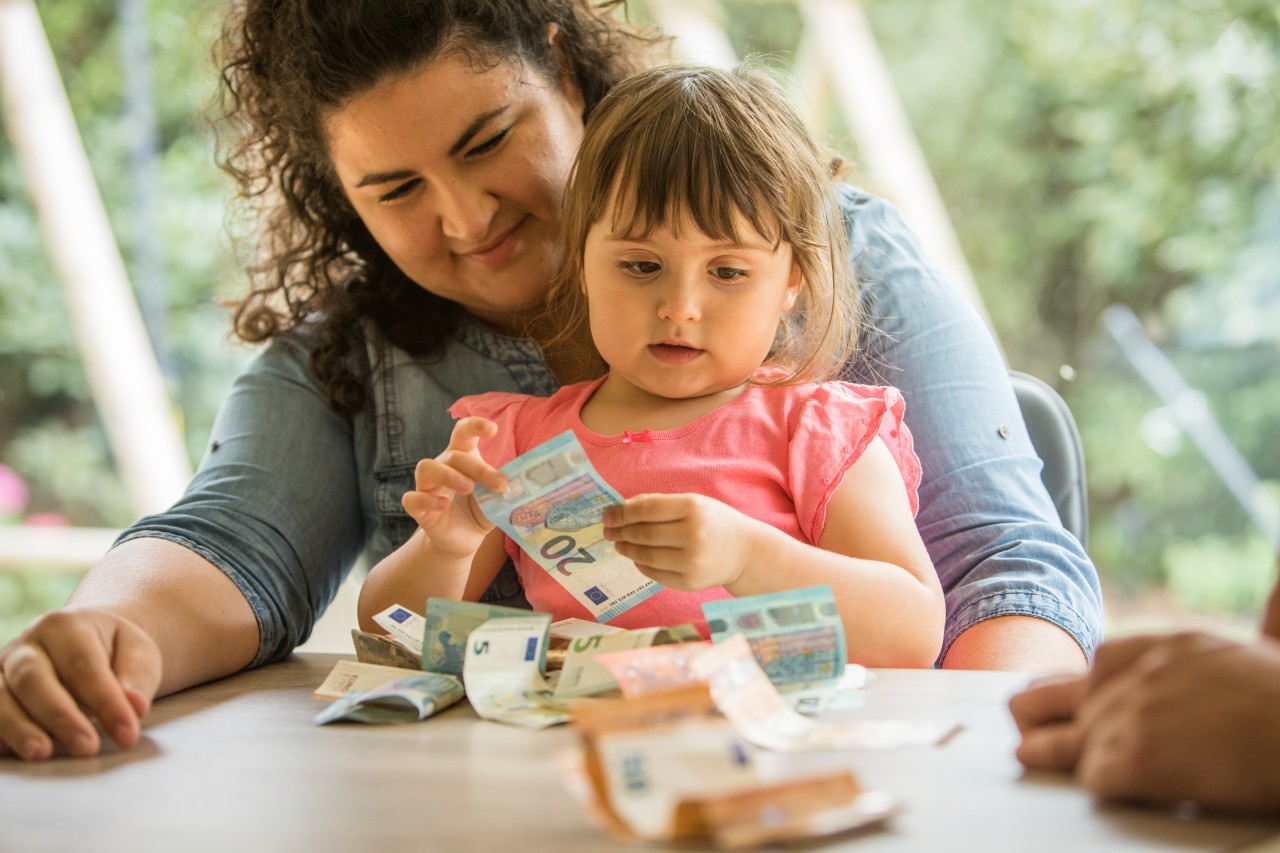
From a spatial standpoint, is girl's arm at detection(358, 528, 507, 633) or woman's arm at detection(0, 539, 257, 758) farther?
girl's arm at detection(358, 528, 507, 633)

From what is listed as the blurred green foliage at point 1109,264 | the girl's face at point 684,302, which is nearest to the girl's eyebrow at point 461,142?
the girl's face at point 684,302

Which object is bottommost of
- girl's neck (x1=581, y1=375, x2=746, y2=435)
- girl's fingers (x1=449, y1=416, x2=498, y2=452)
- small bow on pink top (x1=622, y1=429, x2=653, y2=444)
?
small bow on pink top (x1=622, y1=429, x2=653, y2=444)

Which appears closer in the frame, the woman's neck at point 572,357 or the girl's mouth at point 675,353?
the girl's mouth at point 675,353

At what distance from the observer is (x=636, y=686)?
110cm

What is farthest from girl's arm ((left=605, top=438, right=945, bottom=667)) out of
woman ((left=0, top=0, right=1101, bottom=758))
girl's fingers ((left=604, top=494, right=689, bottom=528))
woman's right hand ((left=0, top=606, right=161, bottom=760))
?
woman's right hand ((left=0, top=606, right=161, bottom=760))

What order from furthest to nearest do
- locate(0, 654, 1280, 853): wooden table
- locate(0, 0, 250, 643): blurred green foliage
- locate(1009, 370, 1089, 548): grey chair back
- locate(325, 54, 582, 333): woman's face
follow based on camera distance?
locate(0, 0, 250, 643): blurred green foliage → locate(1009, 370, 1089, 548): grey chair back → locate(325, 54, 582, 333): woman's face → locate(0, 654, 1280, 853): wooden table

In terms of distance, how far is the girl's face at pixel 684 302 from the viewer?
1460 millimetres

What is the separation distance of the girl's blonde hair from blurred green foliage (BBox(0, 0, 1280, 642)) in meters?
3.86

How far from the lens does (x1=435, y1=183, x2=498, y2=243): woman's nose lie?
175 centimetres

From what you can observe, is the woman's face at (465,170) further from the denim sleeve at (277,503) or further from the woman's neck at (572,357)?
the denim sleeve at (277,503)

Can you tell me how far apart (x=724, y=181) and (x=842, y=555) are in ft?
1.49

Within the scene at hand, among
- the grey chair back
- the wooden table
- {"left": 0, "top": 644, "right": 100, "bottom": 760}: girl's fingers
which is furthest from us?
the grey chair back

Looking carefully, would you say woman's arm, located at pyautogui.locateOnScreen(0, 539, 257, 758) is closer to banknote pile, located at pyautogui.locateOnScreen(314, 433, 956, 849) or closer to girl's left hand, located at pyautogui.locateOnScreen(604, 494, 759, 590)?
banknote pile, located at pyautogui.locateOnScreen(314, 433, 956, 849)

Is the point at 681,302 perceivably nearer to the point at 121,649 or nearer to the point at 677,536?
the point at 677,536
